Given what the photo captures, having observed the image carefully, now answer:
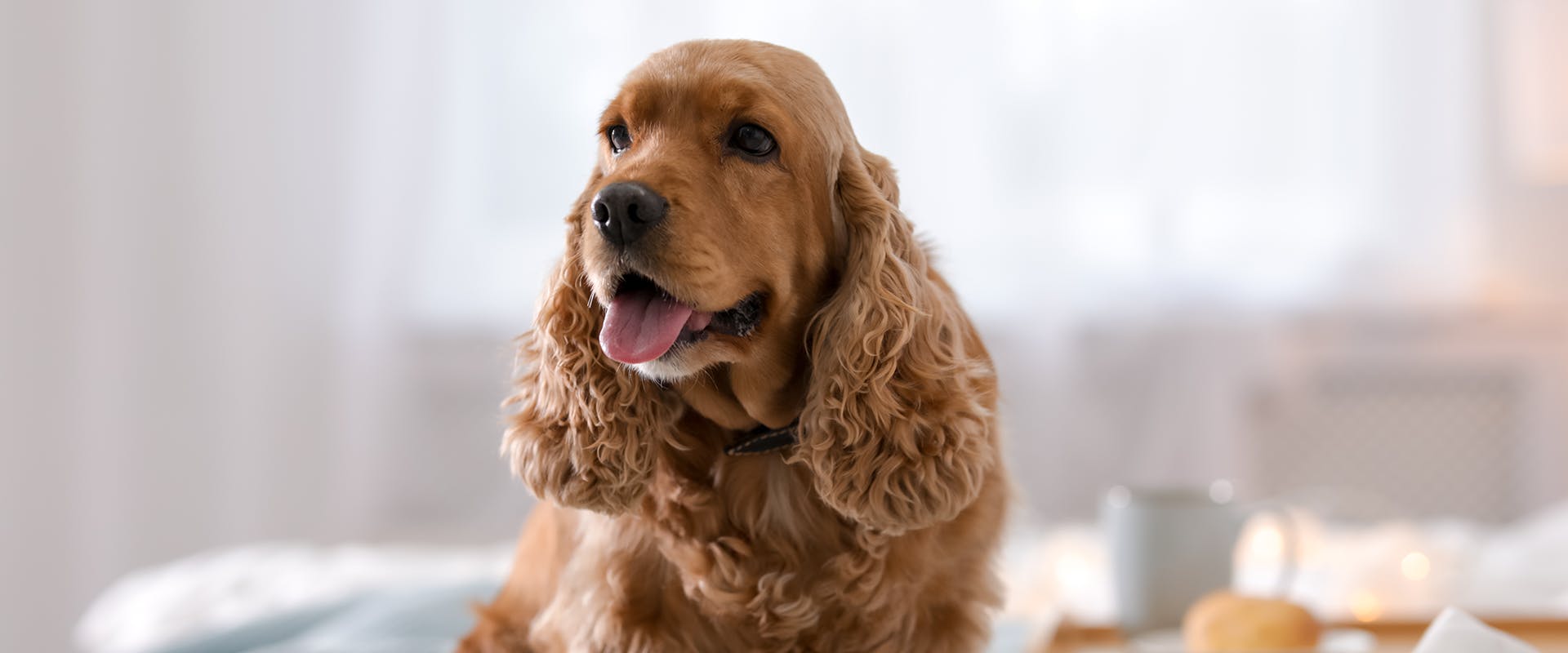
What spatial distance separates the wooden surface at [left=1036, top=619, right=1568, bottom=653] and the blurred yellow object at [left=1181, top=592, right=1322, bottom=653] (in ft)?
0.37

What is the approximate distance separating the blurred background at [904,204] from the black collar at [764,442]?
96.6 inches

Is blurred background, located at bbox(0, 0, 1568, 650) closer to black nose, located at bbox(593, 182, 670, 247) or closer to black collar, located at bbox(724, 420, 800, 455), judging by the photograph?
black collar, located at bbox(724, 420, 800, 455)

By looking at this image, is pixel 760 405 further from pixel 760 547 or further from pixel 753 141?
pixel 753 141

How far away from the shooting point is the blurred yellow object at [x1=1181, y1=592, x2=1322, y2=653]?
141cm

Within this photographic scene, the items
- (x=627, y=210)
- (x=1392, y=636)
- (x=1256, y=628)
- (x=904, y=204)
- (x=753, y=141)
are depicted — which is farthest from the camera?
(x=904, y=204)

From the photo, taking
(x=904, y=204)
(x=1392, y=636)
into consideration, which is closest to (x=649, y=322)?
(x=1392, y=636)

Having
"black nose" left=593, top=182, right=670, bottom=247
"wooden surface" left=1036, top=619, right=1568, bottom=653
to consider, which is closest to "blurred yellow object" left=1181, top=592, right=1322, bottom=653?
"wooden surface" left=1036, top=619, right=1568, bottom=653

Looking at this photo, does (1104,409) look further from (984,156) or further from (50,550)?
(50,550)

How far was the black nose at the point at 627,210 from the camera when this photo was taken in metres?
1.12

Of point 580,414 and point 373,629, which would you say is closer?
point 580,414

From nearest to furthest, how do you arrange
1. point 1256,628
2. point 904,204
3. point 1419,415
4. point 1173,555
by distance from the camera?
point 1256,628 < point 1173,555 < point 904,204 < point 1419,415

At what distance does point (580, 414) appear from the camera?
1.33 m

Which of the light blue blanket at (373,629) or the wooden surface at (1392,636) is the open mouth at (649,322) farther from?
the light blue blanket at (373,629)

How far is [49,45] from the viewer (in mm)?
4059
